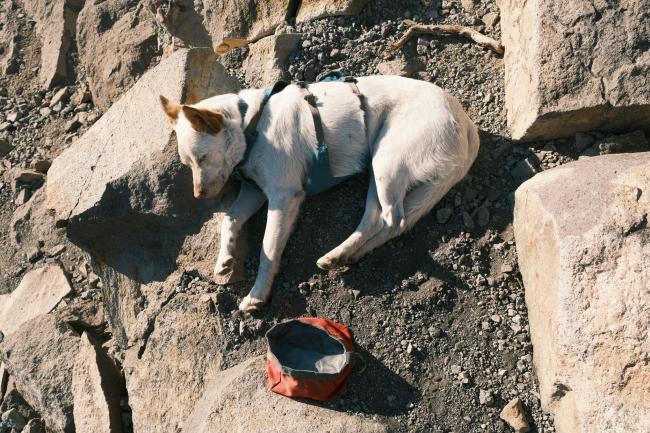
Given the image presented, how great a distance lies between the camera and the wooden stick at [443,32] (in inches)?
239

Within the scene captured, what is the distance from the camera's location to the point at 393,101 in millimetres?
5176

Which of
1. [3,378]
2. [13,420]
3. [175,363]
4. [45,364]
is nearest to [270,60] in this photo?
[175,363]

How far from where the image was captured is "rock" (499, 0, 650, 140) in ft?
16.3

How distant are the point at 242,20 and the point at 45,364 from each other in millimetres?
3929

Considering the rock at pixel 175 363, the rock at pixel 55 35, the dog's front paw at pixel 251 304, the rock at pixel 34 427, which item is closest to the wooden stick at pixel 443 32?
the dog's front paw at pixel 251 304

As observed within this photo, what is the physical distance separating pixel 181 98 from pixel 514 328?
334cm

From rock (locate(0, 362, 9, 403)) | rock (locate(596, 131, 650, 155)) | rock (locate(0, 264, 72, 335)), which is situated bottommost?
rock (locate(0, 362, 9, 403))

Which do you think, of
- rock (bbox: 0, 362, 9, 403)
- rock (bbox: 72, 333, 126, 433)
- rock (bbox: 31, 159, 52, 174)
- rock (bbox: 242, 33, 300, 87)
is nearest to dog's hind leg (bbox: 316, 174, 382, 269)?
rock (bbox: 242, 33, 300, 87)

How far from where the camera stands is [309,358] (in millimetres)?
4891

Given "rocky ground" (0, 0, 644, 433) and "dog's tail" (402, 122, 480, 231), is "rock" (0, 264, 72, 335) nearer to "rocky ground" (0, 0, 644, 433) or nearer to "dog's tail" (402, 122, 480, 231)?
"rocky ground" (0, 0, 644, 433)

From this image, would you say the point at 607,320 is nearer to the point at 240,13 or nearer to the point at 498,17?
the point at 498,17

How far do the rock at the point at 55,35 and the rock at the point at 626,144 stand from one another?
20.3 feet

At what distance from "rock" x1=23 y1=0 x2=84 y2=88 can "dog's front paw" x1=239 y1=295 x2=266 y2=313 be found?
455 cm

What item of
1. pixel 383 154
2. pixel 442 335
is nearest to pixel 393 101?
pixel 383 154
